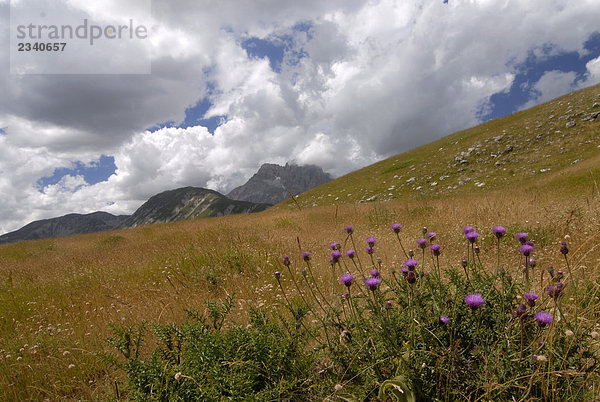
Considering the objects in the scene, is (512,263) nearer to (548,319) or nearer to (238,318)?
(548,319)

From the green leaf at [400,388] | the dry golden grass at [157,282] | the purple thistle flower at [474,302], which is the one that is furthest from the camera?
the dry golden grass at [157,282]

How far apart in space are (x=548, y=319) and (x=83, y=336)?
4.78 meters

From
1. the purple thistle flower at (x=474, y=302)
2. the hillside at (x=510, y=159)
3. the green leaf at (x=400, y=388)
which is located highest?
the hillside at (x=510, y=159)

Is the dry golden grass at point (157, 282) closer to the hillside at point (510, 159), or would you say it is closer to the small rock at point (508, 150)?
the hillside at point (510, 159)

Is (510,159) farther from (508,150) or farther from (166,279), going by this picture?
(166,279)

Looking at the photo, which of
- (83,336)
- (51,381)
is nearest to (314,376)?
(51,381)

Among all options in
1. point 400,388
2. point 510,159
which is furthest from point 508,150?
point 400,388

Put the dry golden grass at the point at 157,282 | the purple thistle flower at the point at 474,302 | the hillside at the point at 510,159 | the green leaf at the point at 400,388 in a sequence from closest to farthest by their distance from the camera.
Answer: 1. the green leaf at the point at 400,388
2. the purple thistle flower at the point at 474,302
3. the dry golden grass at the point at 157,282
4. the hillside at the point at 510,159

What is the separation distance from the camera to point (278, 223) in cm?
1230

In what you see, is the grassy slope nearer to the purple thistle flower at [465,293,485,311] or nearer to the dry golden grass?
the dry golden grass

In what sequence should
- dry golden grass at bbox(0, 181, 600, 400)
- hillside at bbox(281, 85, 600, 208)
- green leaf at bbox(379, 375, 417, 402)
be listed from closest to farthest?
green leaf at bbox(379, 375, 417, 402), dry golden grass at bbox(0, 181, 600, 400), hillside at bbox(281, 85, 600, 208)

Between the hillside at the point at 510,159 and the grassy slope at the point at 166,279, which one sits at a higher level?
the hillside at the point at 510,159

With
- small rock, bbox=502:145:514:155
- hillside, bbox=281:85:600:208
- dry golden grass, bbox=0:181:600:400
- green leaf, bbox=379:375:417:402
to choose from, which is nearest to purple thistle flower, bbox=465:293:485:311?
green leaf, bbox=379:375:417:402

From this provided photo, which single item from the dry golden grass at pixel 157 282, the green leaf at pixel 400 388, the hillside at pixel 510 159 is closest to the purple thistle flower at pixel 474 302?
the green leaf at pixel 400 388
